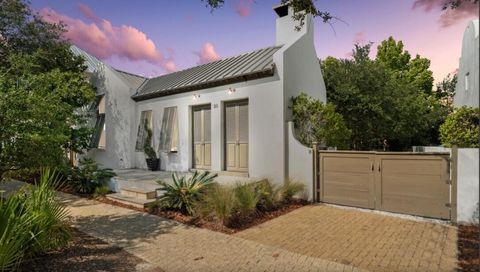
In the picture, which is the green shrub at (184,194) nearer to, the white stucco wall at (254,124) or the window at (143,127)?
the white stucco wall at (254,124)

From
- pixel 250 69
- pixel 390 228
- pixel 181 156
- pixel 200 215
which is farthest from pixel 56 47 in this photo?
pixel 390 228

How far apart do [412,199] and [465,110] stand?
2.64 meters

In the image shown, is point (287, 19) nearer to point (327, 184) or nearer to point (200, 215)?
point (327, 184)

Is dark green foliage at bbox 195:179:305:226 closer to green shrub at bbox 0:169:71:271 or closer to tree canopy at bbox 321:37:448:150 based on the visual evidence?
green shrub at bbox 0:169:71:271

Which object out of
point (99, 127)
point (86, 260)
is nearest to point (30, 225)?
point (86, 260)

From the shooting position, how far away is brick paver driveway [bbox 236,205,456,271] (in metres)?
4.47

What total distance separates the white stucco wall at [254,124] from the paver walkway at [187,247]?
3.85 meters

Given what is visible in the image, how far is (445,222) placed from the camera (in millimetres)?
6375

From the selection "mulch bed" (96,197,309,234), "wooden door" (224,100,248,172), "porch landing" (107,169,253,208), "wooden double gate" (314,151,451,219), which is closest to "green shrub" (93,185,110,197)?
"porch landing" (107,169,253,208)

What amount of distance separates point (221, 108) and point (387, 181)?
604 cm

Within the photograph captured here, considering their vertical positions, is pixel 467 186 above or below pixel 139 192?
above

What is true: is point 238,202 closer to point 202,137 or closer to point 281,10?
point 202,137

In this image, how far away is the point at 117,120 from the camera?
14.7m

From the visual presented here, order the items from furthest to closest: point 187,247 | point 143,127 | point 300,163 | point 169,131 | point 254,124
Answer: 1. point 143,127
2. point 169,131
3. point 254,124
4. point 300,163
5. point 187,247
